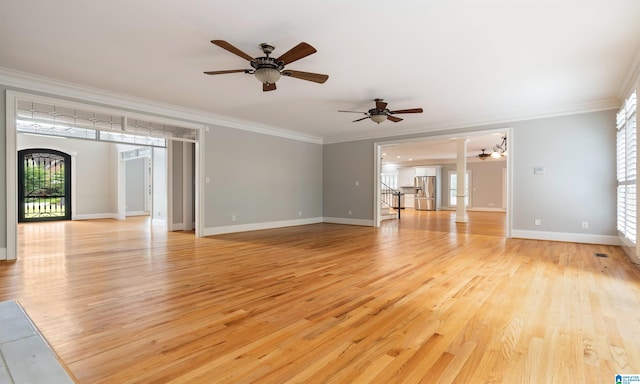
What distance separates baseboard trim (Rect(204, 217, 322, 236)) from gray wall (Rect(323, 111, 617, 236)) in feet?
16.2

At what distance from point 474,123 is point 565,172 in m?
1.95

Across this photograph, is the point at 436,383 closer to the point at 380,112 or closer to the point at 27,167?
the point at 380,112

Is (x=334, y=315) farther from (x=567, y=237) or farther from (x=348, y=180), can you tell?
(x=348, y=180)

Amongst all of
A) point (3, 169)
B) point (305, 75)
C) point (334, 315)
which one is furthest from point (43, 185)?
point (334, 315)

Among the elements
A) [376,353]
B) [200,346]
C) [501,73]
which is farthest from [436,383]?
[501,73]

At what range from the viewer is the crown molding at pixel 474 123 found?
5.61 metres

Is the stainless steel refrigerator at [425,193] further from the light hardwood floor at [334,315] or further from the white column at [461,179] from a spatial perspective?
the light hardwood floor at [334,315]

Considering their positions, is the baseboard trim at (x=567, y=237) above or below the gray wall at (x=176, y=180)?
below

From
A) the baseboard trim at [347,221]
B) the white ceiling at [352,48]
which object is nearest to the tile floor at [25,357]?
the white ceiling at [352,48]

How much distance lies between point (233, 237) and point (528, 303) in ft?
17.3

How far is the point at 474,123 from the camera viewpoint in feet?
22.7

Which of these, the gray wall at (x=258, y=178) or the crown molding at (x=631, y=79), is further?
the gray wall at (x=258, y=178)

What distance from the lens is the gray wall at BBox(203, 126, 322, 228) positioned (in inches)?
275

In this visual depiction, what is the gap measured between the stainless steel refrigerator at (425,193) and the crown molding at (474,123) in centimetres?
823
